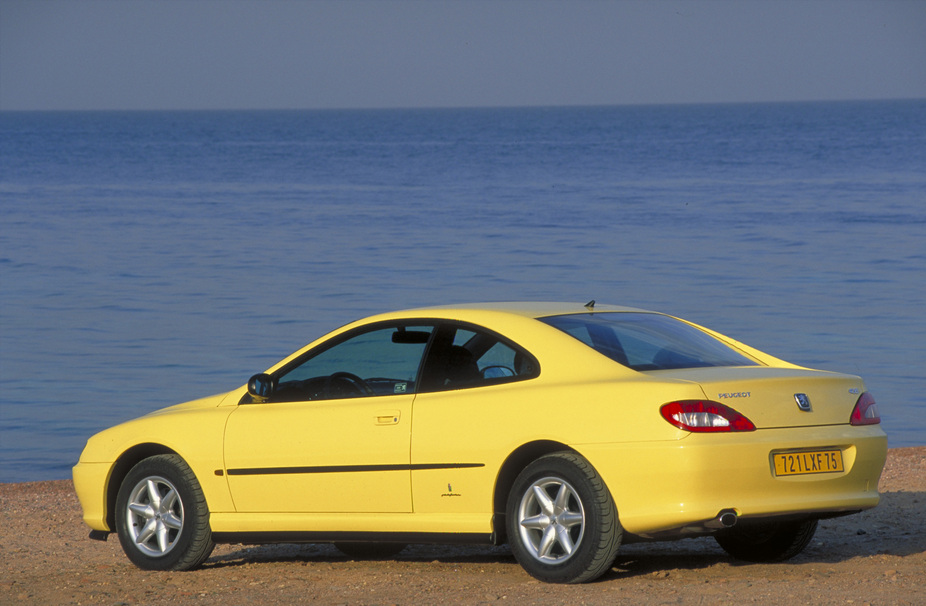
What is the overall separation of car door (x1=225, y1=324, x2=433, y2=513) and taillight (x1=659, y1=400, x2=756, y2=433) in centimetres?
139

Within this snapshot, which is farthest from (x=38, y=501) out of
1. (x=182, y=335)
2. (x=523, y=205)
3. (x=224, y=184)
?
(x=224, y=184)

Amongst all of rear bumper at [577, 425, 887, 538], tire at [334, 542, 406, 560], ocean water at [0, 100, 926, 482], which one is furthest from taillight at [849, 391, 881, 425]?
ocean water at [0, 100, 926, 482]

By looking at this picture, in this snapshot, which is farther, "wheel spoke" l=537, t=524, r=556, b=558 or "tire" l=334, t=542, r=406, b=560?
"tire" l=334, t=542, r=406, b=560

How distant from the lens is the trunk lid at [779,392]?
6281mm

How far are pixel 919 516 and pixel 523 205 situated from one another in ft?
160

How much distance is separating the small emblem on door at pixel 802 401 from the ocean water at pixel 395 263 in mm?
9484

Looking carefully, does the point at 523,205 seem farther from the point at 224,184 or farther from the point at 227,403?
the point at 227,403

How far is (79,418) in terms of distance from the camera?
17250 millimetres

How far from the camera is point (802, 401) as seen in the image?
6461 mm

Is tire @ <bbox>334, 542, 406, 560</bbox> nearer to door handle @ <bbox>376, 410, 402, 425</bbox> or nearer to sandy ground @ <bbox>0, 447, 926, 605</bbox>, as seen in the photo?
→ sandy ground @ <bbox>0, 447, 926, 605</bbox>

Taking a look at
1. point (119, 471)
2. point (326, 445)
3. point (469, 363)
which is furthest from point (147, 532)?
point (469, 363)

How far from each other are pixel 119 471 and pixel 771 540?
3574 mm

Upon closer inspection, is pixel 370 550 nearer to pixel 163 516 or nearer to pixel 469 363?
pixel 163 516

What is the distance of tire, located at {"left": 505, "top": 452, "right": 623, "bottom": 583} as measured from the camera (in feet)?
21.0
